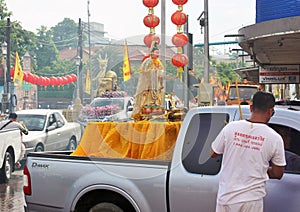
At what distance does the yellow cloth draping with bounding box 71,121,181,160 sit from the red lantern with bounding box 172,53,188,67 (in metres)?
1.77

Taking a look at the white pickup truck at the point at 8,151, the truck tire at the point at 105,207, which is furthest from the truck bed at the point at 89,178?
the white pickup truck at the point at 8,151

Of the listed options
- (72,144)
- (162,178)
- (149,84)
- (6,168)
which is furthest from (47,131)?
(162,178)

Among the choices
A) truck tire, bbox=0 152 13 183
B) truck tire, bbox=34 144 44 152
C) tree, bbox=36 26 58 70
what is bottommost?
truck tire, bbox=0 152 13 183

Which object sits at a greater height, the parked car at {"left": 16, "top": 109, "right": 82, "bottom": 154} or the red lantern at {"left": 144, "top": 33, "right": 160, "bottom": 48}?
the red lantern at {"left": 144, "top": 33, "right": 160, "bottom": 48}

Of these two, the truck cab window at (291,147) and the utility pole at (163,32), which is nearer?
the truck cab window at (291,147)

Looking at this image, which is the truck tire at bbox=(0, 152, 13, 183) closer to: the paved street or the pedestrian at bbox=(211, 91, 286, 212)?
the paved street

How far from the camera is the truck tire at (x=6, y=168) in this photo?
10289mm

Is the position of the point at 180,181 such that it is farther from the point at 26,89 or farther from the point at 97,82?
the point at 26,89

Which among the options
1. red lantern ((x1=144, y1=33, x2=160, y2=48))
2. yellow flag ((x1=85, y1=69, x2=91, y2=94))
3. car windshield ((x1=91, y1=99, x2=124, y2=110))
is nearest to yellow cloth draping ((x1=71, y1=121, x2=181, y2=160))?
yellow flag ((x1=85, y1=69, x2=91, y2=94))

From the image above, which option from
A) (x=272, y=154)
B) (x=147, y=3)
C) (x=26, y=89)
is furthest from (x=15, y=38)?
(x=272, y=154)

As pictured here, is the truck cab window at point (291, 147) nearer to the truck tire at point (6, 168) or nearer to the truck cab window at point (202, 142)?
the truck cab window at point (202, 142)

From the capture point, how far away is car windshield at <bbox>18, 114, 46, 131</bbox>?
13.7 m

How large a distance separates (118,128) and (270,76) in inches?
375

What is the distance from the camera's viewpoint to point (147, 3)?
9.06m
